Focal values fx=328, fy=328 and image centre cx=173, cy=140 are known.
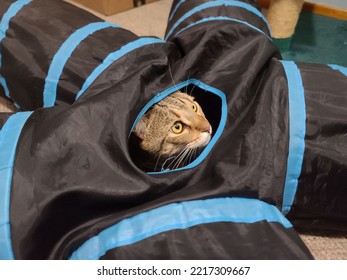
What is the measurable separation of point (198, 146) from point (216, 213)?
0.29 m

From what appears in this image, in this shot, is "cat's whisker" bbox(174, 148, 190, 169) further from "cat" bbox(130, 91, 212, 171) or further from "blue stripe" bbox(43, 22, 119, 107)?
"blue stripe" bbox(43, 22, 119, 107)

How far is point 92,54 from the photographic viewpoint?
103cm

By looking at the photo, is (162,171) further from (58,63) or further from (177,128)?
(58,63)

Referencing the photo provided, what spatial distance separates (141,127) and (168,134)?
0.08 metres

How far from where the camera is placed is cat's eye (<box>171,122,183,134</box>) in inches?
38.1

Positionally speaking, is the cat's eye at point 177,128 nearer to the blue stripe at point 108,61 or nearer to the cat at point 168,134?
the cat at point 168,134

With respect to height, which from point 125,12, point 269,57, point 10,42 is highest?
point 269,57

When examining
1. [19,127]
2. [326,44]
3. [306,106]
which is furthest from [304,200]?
[326,44]

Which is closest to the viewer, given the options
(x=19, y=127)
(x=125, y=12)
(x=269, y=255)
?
(x=269, y=255)

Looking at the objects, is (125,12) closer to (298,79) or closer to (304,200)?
(298,79)

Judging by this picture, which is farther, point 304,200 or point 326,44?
point 326,44

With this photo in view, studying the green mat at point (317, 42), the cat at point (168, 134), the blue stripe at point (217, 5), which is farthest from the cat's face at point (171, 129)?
the green mat at point (317, 42)

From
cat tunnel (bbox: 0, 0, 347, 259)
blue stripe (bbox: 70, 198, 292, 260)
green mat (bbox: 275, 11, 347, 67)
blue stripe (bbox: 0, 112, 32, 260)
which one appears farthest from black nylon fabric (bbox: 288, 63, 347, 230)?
green mat (bbox: 275, 11, 347, 67)

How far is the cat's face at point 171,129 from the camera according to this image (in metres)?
0.96
